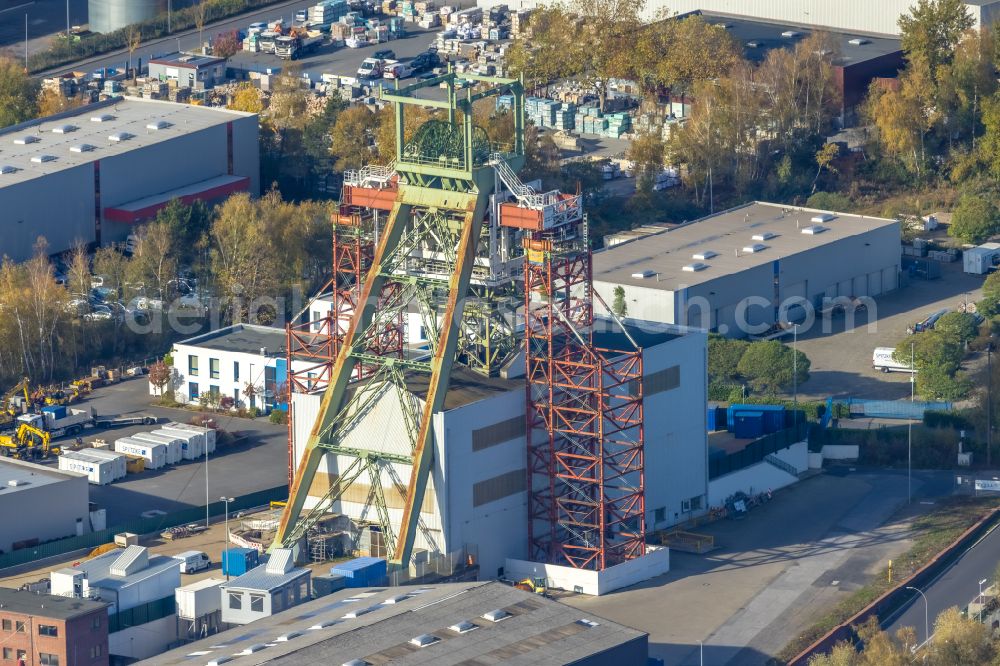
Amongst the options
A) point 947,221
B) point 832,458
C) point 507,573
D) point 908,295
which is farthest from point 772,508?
point 947,221

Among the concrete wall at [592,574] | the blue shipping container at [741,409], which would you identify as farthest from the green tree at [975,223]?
the concrete wall at [592,574]

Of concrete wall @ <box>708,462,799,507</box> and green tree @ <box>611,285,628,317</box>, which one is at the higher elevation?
green tree @ <box>611,285,628,317</box>

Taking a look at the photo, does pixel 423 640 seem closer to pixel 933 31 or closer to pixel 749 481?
pixel 749 481

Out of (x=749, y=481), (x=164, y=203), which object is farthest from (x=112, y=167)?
(x=749, y=481)

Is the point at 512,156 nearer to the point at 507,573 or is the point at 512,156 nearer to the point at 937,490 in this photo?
the point at 507,573

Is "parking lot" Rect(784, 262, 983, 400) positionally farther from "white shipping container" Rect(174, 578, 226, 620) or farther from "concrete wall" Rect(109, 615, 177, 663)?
"concrete wall" Rect(109, 615, 177, 663)

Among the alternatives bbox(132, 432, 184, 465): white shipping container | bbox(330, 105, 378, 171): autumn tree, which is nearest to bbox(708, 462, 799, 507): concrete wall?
bbox(132, 432, 184, 465): white shipping container

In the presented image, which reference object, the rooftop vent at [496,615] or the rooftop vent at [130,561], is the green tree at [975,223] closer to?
the rooftop vent at [130,561]
